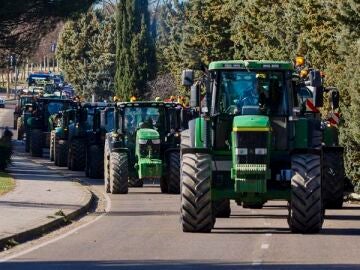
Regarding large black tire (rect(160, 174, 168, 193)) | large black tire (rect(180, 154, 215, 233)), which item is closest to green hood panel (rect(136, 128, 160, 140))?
large black tire (rect(160, 174, 168, 193))

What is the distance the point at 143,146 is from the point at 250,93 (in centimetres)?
1020

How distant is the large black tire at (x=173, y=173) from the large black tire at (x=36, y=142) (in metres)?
20.7

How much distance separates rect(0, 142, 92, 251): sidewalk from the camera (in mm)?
20906

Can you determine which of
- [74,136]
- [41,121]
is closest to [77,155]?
[74,136]

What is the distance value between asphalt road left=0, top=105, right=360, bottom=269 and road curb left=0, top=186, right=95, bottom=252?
25 cm

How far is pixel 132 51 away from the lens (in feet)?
263

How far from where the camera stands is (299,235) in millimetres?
20422

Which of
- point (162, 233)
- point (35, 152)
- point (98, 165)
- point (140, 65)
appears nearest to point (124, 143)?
point (98, 165)

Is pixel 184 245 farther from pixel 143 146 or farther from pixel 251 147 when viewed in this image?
pixel 143 146

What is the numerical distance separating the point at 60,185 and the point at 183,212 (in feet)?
43.8

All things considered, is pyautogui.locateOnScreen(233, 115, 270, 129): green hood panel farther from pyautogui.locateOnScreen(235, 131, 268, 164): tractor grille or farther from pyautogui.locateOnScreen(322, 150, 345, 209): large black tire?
pyautogui.locateOnScreen(322, 150, 345, 209): large black tire

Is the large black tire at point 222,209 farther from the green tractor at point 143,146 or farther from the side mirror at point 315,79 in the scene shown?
the green tractor at point 143,146

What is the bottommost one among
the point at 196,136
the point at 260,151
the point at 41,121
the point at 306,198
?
the point at 41,121

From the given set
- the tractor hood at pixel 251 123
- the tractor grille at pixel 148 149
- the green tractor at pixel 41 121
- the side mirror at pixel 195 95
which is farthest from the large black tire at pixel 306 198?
the green tractor at pixel 41 121
